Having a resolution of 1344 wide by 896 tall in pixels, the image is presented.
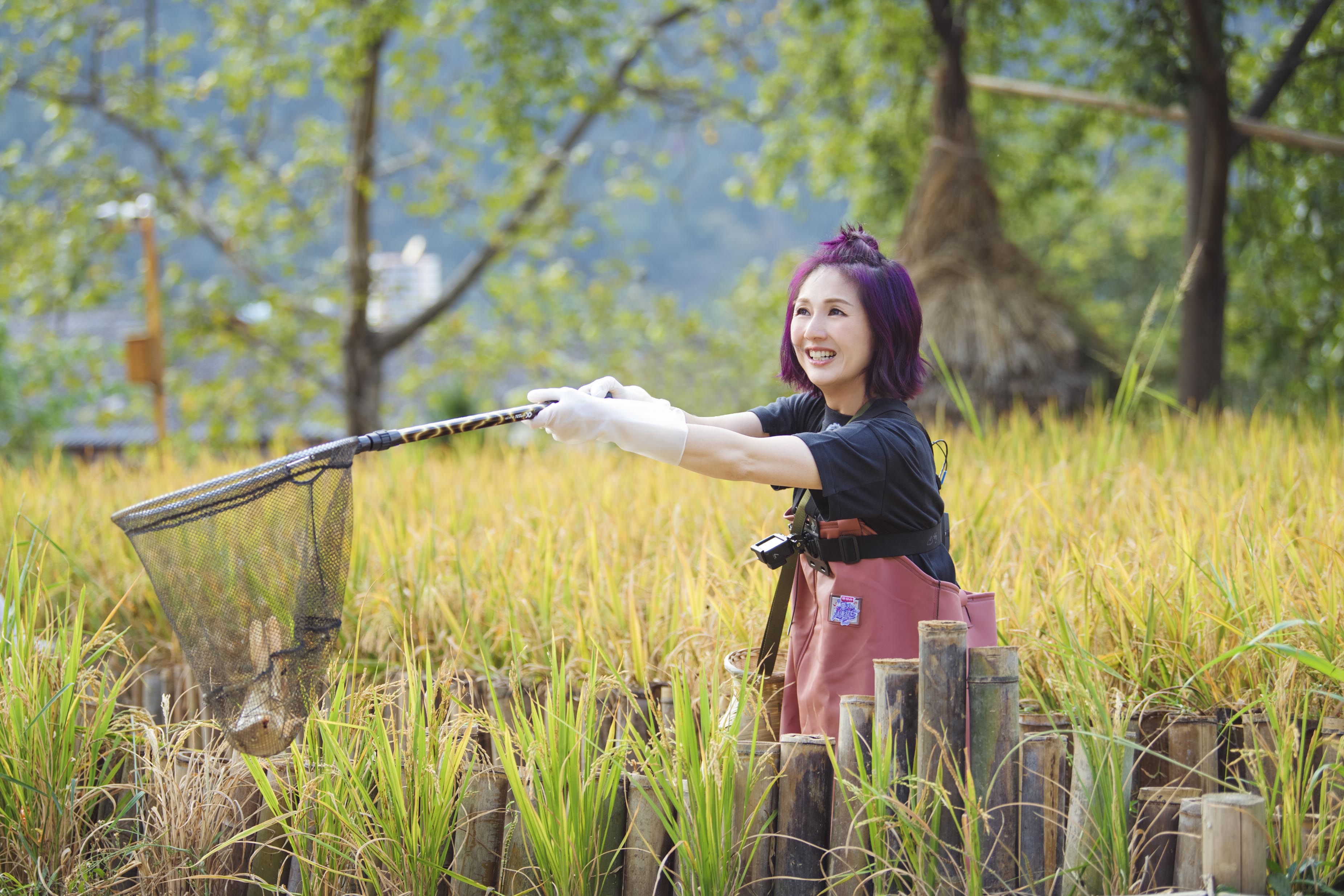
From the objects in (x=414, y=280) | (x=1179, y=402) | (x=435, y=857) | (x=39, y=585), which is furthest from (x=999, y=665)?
(x=414, y=280)

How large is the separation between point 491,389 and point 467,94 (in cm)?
553

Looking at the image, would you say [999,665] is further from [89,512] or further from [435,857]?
[89,512]

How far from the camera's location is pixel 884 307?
6.11 feet

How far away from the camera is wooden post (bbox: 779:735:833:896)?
5.97 ft

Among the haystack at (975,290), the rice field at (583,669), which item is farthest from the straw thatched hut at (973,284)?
the rice field at (583,669)

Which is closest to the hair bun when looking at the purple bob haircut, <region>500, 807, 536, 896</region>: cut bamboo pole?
the purple bob haircut

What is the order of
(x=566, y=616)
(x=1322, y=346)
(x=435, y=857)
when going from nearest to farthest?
(x=435, y=857)
(x=566, y=616)
(x=1322, y=346)

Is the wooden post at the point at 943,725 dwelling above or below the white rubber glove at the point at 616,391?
below

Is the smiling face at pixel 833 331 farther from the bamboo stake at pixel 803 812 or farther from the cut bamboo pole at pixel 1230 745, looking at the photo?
the cut bamboo pole at pixel 1230 745

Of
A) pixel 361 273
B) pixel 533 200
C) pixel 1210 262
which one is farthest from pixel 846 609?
pixel 533 200

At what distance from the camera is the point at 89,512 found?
12.7 ft

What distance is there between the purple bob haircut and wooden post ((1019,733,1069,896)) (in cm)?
64

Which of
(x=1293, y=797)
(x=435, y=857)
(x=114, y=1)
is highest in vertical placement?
(x=114, y=1)

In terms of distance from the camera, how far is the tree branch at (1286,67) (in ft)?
17.5
